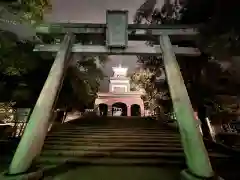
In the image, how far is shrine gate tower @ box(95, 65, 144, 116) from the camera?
94.8 ft

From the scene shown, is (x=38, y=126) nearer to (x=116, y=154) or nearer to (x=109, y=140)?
(x=116, y=154)

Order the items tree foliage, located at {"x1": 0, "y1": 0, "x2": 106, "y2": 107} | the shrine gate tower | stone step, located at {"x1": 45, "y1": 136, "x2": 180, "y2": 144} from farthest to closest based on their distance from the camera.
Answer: the shrine gate tower
stone step, located at {"x1": 45, "y1": 136, "x2": 180, "y2": 144}
tree foliage, located at {"x1": 0, "y1": 0, "x2": 106, "y2": 107}

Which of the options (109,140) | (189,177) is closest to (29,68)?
(109,140)

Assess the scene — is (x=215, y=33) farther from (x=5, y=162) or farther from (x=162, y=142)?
(x=5, y=162)

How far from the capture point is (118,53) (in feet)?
24.5

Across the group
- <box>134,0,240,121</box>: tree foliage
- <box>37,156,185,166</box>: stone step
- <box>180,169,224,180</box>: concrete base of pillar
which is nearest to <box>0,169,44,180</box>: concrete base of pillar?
<box>37,156,185,166</box>: stone step

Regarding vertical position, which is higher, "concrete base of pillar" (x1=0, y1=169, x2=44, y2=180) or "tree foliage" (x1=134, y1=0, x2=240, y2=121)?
"tree foliage" (x1=134, y1=0, x2=240, y2=121)

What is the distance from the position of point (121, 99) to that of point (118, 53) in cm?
2204

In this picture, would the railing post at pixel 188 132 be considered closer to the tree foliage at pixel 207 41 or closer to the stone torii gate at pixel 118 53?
the stone torii gate at pixel 118 53

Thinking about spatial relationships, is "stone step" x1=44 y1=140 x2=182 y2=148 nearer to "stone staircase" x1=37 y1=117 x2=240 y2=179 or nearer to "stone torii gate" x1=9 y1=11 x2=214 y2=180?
"stone staircase" x1=37 y1=117 x2=240 y2=179

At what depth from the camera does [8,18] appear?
5.62 metres

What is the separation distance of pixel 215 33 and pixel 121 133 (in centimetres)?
442

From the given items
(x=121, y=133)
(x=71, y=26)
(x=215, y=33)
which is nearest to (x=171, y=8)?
(x=215, y=33)

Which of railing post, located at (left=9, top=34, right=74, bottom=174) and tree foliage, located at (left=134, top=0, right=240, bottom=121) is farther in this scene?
tree foliage, located at (left=134, top=0, right=240, bottom=121)
